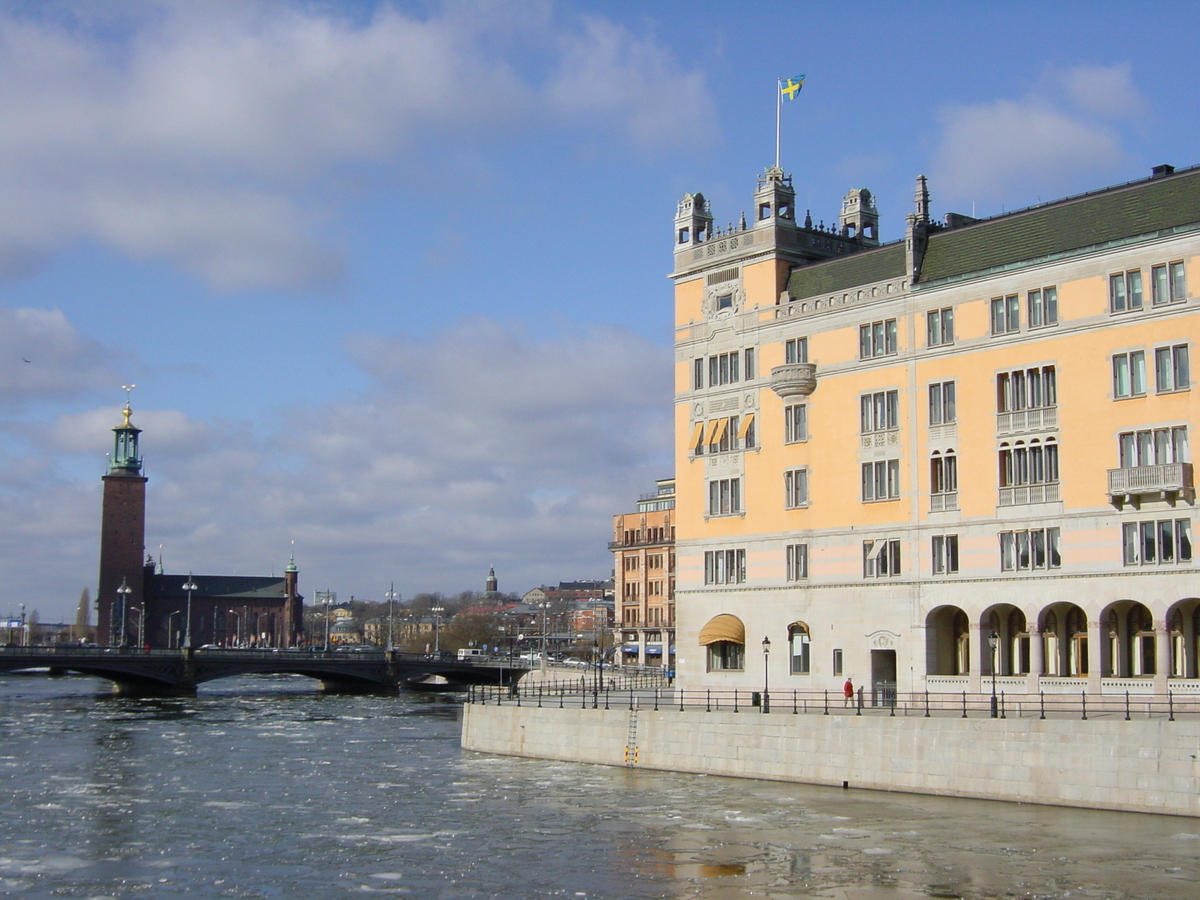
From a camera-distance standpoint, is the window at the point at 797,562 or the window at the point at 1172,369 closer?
the window at the point at 1172,369

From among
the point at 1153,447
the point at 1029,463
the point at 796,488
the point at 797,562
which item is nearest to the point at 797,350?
the point at 796,488

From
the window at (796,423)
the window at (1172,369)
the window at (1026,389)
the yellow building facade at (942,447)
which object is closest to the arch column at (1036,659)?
the yellow building facade at (942,447)

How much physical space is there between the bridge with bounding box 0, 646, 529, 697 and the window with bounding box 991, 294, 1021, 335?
86.8m

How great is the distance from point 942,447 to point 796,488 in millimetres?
9550

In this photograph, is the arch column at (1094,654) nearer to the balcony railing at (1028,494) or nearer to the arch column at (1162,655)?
the arch column at (1162,655)

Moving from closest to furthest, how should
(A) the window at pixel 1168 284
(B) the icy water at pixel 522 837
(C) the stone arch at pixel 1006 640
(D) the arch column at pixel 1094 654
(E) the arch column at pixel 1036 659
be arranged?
(B) the icy water at pixel 522 837, (A) the window at pixel 1168 284, (D) the arch column at pixel 1094 654, (E) the arch column at pixel 1036 659, (C) the stone arch at pixel 1006 640

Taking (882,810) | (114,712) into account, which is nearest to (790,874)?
(882,810)

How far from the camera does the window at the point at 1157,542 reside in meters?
62.4

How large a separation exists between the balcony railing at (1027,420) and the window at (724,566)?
17.6 m

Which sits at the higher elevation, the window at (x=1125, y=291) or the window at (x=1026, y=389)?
the window at (x=1125, y=291)

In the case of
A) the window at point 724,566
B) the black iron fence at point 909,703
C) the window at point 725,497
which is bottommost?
the black iron fence at point 909,703

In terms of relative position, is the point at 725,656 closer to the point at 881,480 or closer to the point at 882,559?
the point at 882,559

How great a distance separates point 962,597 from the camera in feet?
232

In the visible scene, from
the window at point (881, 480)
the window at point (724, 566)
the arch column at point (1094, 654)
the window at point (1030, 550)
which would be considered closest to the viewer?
the arch column at point (1094, 654)
